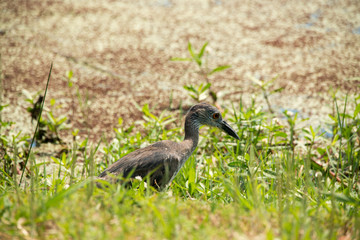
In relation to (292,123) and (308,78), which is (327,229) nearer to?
(292,123)

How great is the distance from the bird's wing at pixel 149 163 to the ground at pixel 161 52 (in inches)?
41.4

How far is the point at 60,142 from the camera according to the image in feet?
12.9

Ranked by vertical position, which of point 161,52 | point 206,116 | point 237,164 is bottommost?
point 237,164

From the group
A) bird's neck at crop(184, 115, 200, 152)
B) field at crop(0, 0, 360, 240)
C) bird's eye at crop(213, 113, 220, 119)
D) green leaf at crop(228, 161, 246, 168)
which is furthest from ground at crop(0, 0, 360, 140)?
green leaf at crop(228, 161, 246, 168)

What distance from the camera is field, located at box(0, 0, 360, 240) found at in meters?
1.98

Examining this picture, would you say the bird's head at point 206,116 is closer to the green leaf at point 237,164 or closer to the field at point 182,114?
the field at point 182,114

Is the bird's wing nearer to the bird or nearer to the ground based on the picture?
the bird

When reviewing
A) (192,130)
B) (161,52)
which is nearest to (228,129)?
(192,130)

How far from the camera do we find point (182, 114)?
439cm

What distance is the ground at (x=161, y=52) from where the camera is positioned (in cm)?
450

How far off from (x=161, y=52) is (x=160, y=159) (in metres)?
2.54

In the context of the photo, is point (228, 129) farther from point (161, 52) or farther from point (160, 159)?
point (161, 52)

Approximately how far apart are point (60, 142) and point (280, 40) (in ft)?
10.8

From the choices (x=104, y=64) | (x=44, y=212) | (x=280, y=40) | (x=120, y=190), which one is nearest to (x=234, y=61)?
(x=280, y=40)
